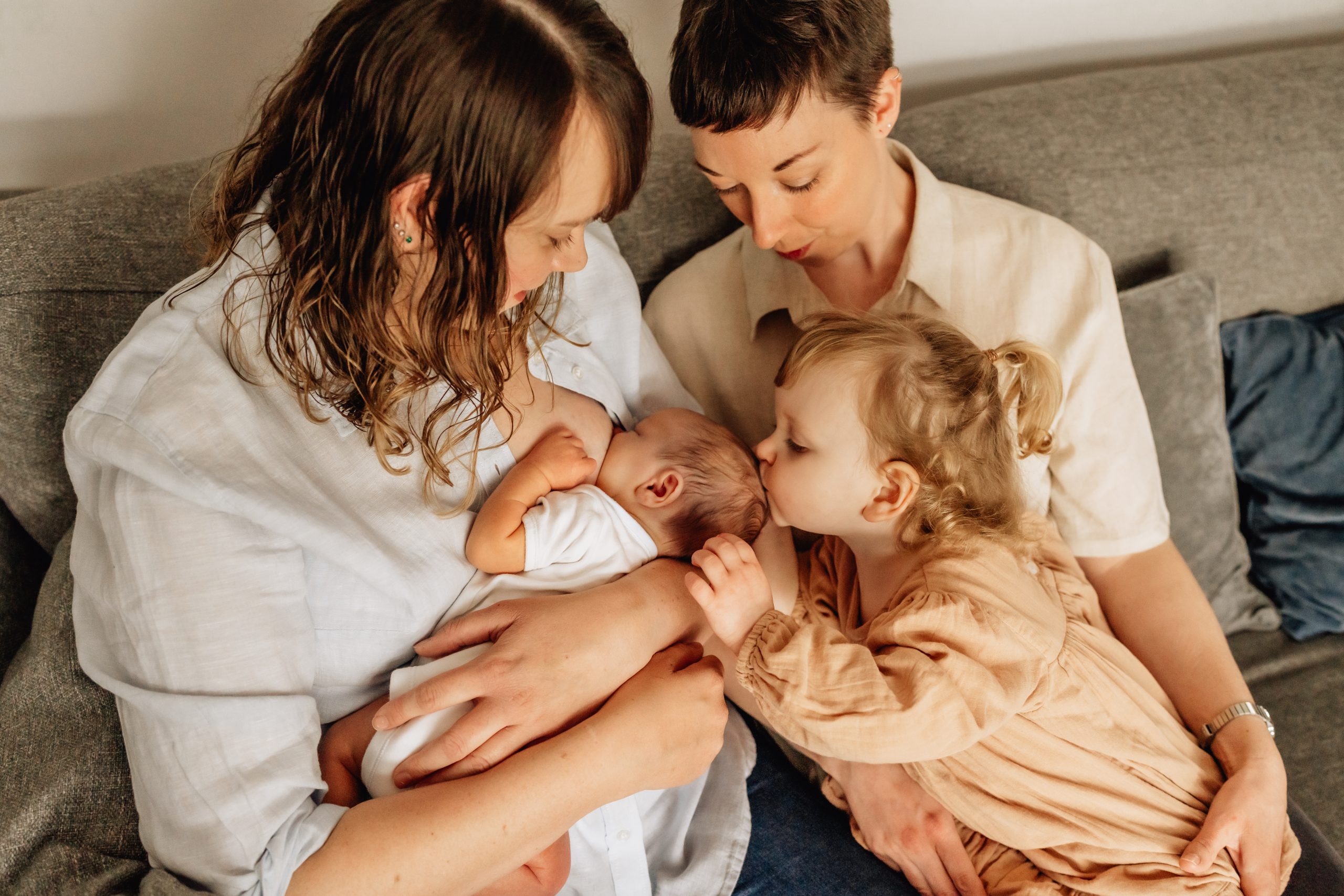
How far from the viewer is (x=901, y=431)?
1.38m

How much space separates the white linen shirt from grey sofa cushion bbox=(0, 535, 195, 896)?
7cm

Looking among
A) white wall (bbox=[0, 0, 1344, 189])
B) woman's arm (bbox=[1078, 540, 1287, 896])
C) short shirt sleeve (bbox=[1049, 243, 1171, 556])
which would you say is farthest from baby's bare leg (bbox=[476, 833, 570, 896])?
white wall (bbox=[0, 0, 1344, 189])

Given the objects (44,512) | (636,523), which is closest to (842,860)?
(636,523)

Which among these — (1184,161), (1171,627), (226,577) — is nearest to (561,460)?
(226,577)

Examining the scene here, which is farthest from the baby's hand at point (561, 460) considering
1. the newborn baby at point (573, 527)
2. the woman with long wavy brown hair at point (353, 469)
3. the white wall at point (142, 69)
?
the white wall at point (142, 69)

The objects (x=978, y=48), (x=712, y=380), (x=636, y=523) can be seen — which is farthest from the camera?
(x=978, y=48)

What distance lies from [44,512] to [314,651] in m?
0.66

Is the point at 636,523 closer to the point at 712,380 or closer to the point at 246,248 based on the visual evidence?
the point at 712,380

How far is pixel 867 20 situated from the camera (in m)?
1.41

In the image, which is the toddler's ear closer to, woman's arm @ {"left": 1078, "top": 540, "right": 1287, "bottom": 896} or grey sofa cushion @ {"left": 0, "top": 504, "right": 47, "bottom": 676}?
woman's arm @ {"left": 1078, "top": 540, "right": 1287, "bottom": 896}

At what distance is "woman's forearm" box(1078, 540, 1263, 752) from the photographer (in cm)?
157

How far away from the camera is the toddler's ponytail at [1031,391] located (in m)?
1.46

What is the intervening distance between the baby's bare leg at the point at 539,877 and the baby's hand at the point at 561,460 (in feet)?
1.73

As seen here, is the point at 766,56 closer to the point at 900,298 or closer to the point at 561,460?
the point at 900,298
